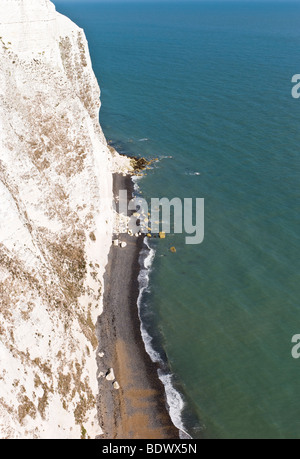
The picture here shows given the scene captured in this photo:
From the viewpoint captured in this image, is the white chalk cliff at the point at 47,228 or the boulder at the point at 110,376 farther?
the boulder at the point at 110,376

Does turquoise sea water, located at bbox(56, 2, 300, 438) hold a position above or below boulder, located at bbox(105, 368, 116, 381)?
above

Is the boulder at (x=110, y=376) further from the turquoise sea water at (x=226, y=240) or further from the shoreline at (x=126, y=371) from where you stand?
the turquoise sea water at (x=226, y=240)

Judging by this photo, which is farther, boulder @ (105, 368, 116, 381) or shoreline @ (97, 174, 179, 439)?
boulder @ (105, 368, 116, 381)

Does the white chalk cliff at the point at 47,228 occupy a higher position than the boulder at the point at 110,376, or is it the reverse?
the white chalk cliff at the point at 47,228

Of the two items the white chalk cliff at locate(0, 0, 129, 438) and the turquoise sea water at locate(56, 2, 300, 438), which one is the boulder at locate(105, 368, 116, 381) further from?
the turquoise sea water at locate(56, 2, 300, 438)

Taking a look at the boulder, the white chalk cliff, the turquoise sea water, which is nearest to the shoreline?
the boulder

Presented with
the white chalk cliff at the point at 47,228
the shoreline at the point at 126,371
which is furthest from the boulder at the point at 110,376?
the white chalk cliff at the point at 47,228
